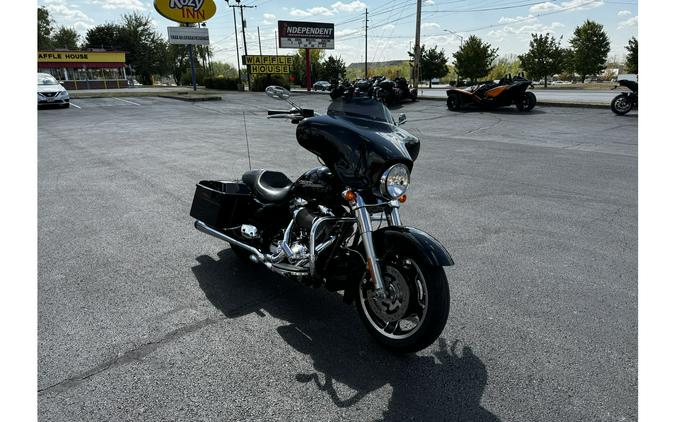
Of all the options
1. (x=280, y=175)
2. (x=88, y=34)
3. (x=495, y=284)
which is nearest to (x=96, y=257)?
(x=280, y=175)

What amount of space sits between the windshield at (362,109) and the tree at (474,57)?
54571mm

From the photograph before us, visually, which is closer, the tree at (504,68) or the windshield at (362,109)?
the windshield at (362,109)

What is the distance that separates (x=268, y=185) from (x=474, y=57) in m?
54.5

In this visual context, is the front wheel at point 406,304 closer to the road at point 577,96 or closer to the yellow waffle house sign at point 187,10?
the road at point 577,96

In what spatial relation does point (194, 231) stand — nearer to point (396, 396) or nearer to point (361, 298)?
point (361, 298)

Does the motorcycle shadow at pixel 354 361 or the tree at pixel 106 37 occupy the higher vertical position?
the tree at pixel 106 37

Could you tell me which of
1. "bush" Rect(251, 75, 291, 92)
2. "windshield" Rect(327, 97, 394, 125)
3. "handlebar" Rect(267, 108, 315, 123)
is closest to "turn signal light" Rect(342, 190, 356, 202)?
"windshield" Rect(327, 97, 394, 125)

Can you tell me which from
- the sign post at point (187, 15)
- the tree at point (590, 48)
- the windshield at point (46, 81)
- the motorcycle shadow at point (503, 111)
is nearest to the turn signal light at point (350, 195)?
the motorcycle shadow at point (503, 111)

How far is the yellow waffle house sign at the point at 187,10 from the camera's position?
36.5 meters

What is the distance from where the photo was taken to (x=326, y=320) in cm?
332

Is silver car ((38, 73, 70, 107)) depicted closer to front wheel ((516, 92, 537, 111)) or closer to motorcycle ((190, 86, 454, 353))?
front wheel ((516, 92, 537, 111))

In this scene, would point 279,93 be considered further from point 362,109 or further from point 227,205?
point 227,205

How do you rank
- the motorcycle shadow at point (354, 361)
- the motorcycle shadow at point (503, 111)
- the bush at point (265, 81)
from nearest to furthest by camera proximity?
the motorcycle shadow at point (354, 361), the motorcycle shadow at point (503, 111), the bush at point (265, 81)

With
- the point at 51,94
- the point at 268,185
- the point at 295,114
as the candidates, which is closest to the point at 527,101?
the point at 268,185
